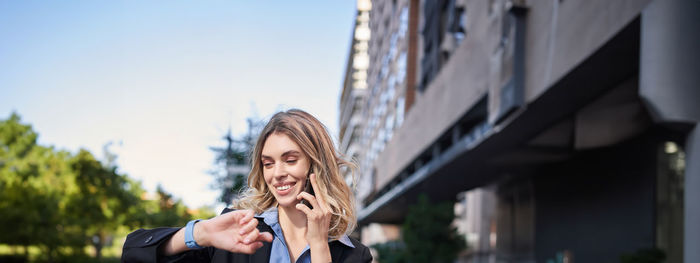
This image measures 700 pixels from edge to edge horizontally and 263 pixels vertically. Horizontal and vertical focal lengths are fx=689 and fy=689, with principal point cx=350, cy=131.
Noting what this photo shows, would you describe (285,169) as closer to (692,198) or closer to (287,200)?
(287,200)

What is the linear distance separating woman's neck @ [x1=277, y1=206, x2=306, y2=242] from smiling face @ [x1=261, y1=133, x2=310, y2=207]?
0.21 ft

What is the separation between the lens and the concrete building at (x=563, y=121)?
7.55 m

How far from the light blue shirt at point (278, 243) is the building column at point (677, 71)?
5713 mm

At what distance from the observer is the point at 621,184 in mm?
16766

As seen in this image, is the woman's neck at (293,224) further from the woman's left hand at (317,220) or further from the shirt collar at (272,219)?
the woman's left hand at (317,220)

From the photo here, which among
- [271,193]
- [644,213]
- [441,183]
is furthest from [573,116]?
[271,193]

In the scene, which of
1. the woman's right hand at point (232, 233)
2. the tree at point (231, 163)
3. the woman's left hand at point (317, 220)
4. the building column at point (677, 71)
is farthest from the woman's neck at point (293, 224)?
the tree at point (231, 163)

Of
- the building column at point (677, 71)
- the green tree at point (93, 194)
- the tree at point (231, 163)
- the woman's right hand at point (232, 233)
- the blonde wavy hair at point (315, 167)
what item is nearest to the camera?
the woman's right hand at point (232, 233)

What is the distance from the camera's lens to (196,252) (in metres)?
2.69

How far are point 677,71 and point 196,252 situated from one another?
633 centimetres

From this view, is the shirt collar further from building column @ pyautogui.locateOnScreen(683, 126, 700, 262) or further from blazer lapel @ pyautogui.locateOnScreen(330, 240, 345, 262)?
building column @ pyautogui.locateOnScreen(683, 126, 700, 262)

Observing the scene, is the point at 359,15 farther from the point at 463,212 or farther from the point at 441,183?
the point at 441,183

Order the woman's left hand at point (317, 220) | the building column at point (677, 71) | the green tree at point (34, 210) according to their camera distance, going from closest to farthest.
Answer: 1. the woman's left hand at point (317, 220)
2. the building column at point (677, 71)
3. the green tree at point (34, 210)

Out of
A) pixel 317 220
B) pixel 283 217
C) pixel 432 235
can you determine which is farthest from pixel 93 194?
pixel 317 220
